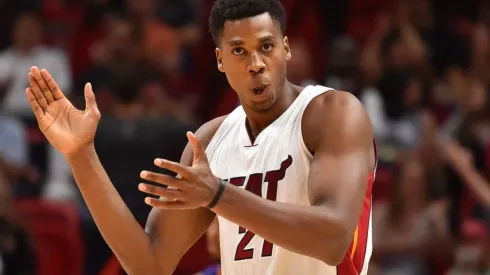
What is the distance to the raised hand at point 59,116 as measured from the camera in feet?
12.7

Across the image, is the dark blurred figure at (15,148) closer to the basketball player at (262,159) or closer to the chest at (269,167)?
the basketball player at (262,159)

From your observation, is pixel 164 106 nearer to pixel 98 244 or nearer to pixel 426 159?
pixel 98 244

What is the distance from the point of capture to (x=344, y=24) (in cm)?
1125

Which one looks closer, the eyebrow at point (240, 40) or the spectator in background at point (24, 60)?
the eyebrow at point (240, 40)

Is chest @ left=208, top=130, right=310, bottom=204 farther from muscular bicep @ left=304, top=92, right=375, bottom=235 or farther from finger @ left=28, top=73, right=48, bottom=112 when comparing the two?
finger @ left=28, top=73, right=48, bottom=112

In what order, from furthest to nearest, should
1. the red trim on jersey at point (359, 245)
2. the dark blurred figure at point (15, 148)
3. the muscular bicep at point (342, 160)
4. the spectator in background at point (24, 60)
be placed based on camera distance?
the spectator in background at point (24, 60) → the dark blurred figure at point (15, 148) → the red trim on jersey at point (359, 245) → the muscular bicep at point (342, 160)

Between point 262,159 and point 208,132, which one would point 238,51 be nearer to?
point 262,159

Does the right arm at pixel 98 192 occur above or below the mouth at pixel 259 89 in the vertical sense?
below

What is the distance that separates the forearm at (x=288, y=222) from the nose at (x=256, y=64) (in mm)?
596

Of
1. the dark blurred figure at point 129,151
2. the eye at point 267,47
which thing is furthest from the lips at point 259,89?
the dark blurred figure at point 129,151

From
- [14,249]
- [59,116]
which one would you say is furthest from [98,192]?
[14,249]

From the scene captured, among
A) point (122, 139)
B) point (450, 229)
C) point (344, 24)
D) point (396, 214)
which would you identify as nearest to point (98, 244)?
point (122, 139)

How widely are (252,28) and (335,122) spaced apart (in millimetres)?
488

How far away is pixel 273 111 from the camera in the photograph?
404 centimetres
